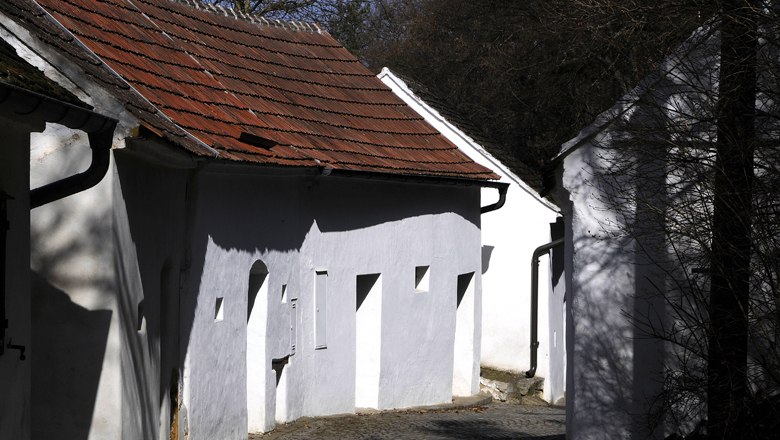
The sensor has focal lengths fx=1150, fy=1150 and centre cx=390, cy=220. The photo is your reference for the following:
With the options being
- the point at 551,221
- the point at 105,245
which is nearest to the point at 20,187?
the point at 105,245

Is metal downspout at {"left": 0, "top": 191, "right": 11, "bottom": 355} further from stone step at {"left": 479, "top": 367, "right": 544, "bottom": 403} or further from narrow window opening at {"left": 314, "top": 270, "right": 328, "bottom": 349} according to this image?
stone step at {"left": 479, "top": 367, "right": 544, "bottom": 403}

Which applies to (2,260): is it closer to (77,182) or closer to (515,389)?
(77,182)

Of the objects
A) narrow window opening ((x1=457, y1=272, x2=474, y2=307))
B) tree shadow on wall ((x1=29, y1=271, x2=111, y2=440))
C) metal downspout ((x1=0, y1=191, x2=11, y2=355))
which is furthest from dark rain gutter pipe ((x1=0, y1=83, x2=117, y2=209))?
narrow window opening ((x1=457, y1=272, x2=474, y2=307))

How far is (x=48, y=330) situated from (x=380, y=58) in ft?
90.8

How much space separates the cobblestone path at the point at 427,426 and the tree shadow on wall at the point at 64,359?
158 inches

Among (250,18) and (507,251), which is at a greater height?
(250,18)

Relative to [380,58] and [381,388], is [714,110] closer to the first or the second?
[381,388]

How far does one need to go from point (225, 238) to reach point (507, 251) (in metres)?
10.5

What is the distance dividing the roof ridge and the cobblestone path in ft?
19.0

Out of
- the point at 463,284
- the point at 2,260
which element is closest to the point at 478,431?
the point at 463,284

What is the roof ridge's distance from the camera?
15.5 m

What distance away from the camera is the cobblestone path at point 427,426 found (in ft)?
40.7

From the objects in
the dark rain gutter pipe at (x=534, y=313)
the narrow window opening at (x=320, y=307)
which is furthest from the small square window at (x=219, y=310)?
the dark rain gutter pipe at (x=534, y=313)

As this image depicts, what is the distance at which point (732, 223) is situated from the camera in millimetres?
6383
